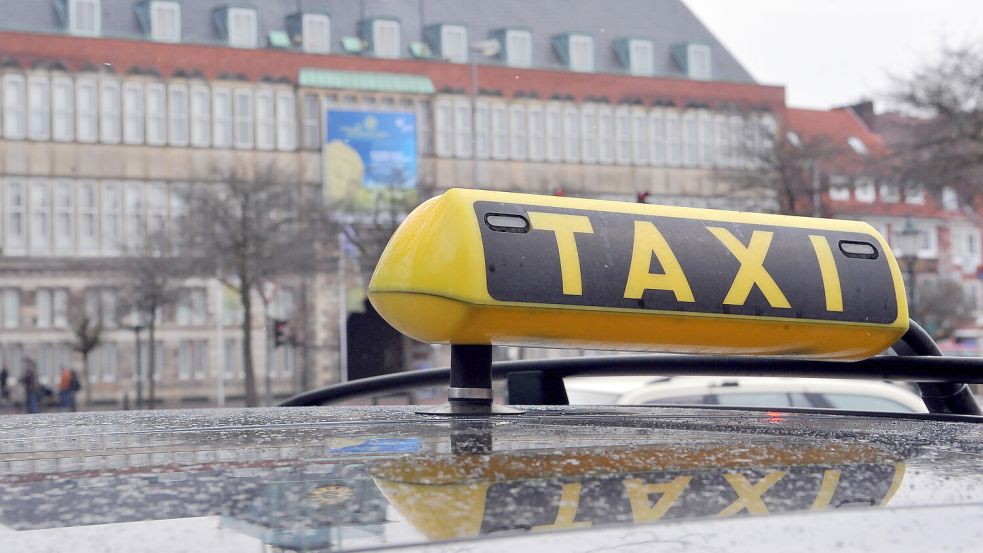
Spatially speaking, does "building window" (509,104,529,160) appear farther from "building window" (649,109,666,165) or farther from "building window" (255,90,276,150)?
"building window" (255,90,276,150)

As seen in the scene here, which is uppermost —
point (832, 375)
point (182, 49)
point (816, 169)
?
point (182, 49)

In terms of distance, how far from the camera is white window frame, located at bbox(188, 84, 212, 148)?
43.0 m

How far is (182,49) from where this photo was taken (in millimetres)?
43562

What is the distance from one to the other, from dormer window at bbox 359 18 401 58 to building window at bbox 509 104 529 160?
419cm

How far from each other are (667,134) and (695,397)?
43.0 m

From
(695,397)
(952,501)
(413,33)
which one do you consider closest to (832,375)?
(952,501)

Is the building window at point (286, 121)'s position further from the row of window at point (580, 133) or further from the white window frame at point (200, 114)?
the row of window at point (580, 133)

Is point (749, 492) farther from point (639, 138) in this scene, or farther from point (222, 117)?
point (639, 138)

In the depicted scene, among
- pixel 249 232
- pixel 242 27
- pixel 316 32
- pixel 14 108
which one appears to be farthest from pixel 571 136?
pixel 249 232

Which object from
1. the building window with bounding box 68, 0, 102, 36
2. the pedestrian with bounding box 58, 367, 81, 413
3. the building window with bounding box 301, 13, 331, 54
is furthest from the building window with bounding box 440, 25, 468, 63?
the pedestrian with bounding box 58, 367, 81, 413

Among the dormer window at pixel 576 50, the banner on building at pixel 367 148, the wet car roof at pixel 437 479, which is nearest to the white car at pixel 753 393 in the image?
the wet car roof at pixel 437 479

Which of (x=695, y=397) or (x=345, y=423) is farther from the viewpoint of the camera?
→ (x=695, y=397)

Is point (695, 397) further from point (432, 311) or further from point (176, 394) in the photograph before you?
point (176, 394)

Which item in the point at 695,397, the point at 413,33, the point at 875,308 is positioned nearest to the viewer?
the point at 875,308
